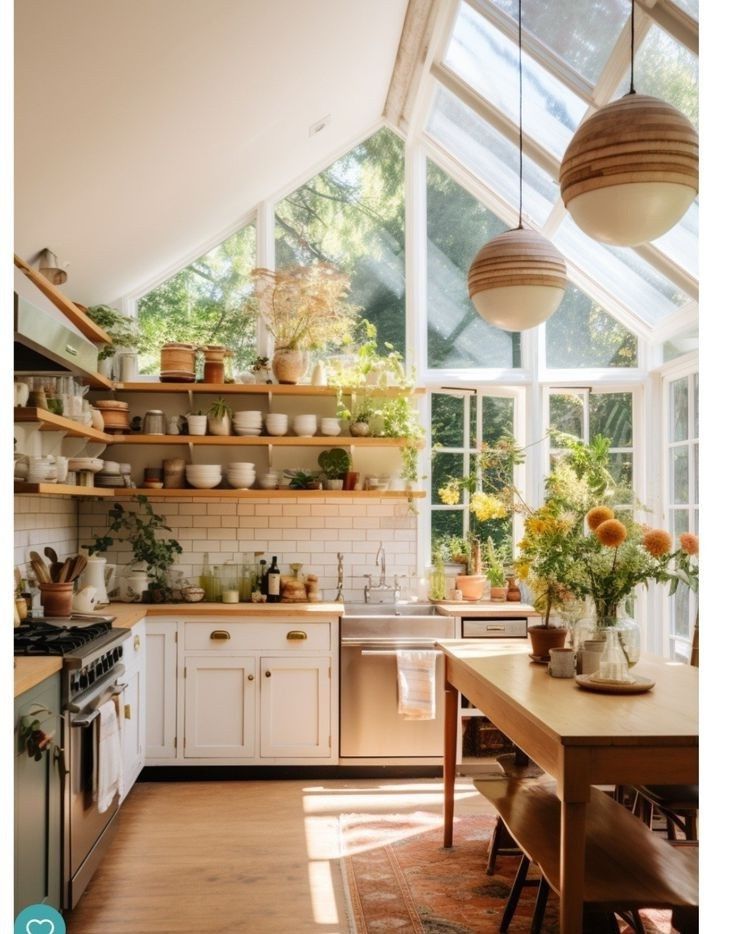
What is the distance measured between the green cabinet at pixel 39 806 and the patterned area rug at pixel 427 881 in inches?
44.7

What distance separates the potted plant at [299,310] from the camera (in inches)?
230

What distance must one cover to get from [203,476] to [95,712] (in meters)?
2.55

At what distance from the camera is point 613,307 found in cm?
614

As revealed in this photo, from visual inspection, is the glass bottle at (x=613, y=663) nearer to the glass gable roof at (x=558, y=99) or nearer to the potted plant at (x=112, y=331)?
the glass gable roof at (x=558, y=99)

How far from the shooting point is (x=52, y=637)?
11.4 ft

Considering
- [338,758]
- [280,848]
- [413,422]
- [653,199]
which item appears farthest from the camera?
[413,422]

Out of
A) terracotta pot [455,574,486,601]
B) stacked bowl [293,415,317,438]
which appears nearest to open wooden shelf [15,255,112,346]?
stacked bowl [293,415,317,438]

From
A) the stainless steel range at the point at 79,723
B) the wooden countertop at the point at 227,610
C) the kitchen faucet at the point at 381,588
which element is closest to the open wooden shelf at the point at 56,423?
the stainless steel range at the point at 79,723

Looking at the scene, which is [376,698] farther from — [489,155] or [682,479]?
[489,155]

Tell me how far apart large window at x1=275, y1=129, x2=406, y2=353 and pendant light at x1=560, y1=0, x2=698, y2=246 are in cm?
400

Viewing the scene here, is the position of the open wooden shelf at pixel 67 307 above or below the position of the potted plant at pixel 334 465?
above

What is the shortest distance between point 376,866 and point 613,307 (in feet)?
13.1

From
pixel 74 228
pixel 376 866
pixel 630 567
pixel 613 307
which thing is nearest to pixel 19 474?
pixel 74 228

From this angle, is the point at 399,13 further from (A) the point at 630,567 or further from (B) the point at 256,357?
(A) the point at 630,567
